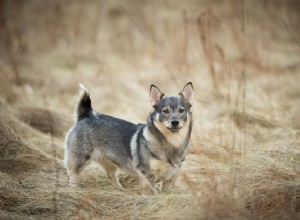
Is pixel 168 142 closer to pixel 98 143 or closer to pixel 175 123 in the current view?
pixel 175 123

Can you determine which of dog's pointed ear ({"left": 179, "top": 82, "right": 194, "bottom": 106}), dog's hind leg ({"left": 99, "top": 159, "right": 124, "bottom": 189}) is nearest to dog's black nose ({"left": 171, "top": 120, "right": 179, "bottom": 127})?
dog's pointed ear ({"left": 179, "top": 82, "right": 194, "bottom": 106})

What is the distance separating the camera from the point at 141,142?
5391mm

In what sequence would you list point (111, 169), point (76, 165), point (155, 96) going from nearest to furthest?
1. point (155, 96)
2. point (76, 165)
3. point (111, 169)

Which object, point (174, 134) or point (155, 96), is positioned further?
point (155, 96)

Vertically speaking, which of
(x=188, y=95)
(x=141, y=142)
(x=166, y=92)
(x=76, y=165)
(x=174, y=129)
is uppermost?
(x=166, y=92)

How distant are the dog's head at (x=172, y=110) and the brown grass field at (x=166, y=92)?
12.4 inches

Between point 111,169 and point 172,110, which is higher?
point 172,110

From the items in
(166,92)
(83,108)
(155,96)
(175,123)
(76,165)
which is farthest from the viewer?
(166,92)

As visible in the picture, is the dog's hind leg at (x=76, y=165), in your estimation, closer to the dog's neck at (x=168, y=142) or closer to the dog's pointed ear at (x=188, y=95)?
the dog's neck at (x=168, y=142)

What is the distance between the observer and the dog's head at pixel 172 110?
520 cm

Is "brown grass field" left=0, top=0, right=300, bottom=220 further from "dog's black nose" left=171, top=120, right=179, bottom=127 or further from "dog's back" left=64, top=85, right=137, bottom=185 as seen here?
"dog's black nose" left=171, top=120, right=179, bottom=127

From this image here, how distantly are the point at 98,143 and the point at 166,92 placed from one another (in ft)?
15.2

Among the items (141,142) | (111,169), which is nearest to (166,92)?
(111,169)

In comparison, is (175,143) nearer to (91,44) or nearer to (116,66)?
(116,66)
